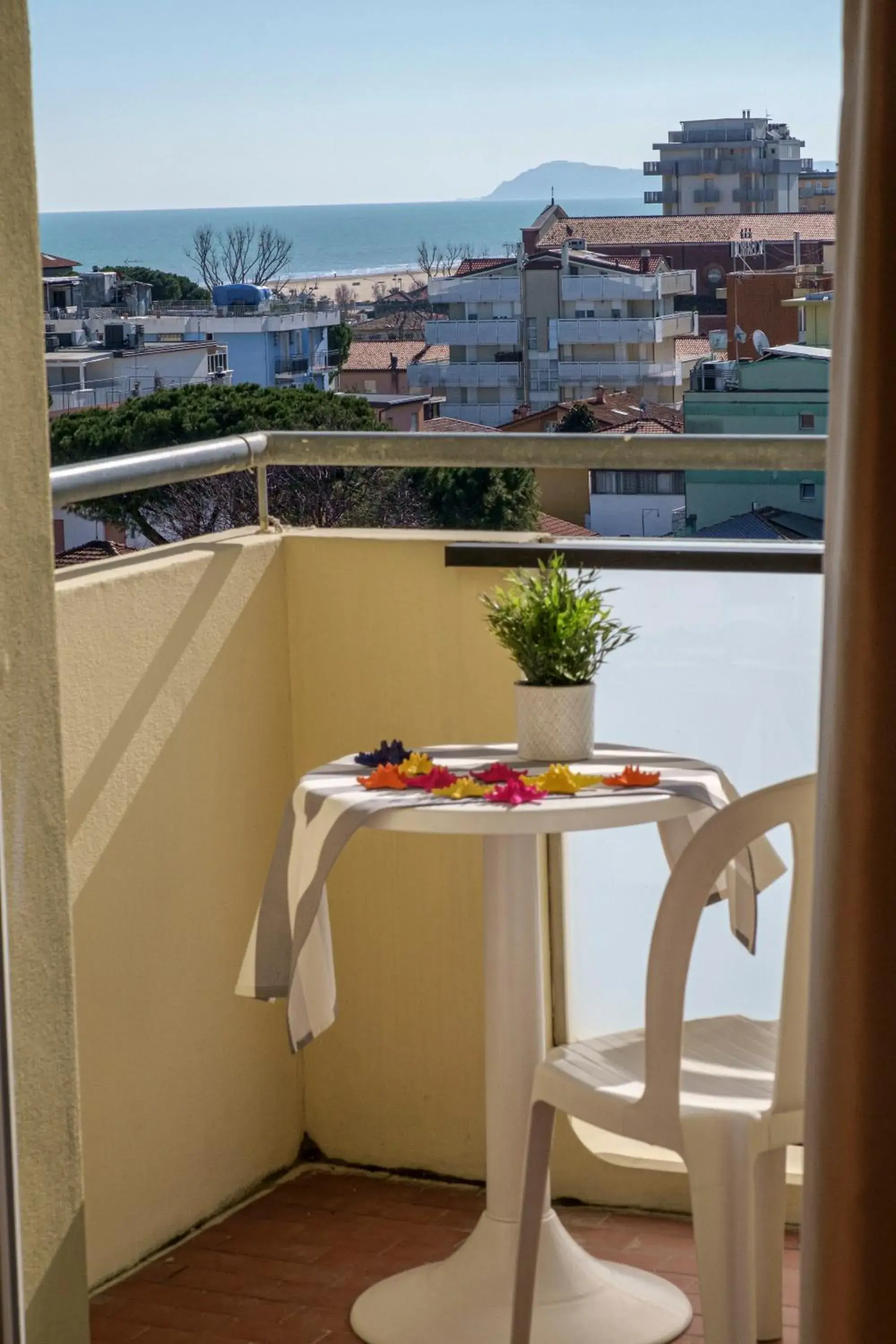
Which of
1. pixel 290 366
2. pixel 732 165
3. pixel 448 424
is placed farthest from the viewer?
pixel 290 366

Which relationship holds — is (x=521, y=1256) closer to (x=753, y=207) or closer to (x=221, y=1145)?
(x=221, y=1145)

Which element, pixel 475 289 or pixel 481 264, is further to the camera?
pixel 481 264

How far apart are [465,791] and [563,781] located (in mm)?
126

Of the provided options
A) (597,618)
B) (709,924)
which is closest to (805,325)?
(597,618)

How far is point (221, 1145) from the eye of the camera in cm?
296

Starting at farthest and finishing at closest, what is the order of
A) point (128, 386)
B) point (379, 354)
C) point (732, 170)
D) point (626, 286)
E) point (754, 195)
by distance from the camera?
point (379, 354) → point (128, 386) → point (626, 286) → point (732, 170) → point (754, 195)

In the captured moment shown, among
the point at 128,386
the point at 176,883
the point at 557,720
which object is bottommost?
the point at 176,883

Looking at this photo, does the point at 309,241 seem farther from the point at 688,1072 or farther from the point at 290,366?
the point at 688,1072

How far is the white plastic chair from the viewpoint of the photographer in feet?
5.96

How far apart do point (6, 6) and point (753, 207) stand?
6.00 metres

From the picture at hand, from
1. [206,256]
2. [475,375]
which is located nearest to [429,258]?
[206,256]

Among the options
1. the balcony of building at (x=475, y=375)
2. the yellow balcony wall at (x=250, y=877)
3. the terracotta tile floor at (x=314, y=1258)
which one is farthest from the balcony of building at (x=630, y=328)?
the terracotta tile floor at (x=314, y=1258)

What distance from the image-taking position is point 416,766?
2318mm

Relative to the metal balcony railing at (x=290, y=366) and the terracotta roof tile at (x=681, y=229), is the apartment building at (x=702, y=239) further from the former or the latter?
the metal balcony railing at (x=290, y=366)
